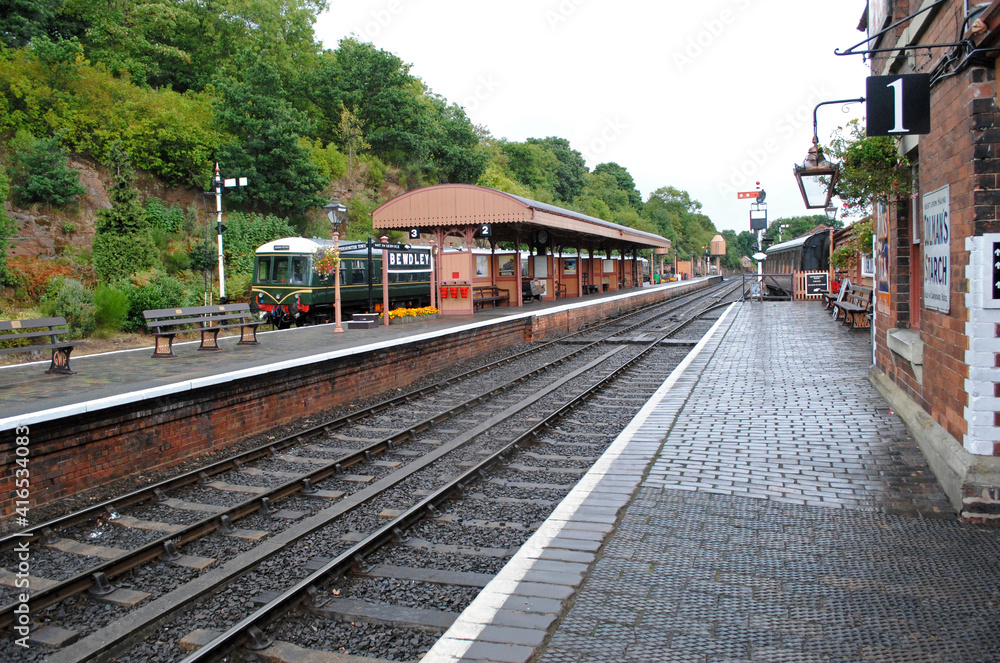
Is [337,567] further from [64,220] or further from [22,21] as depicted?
[22,21]

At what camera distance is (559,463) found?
6.61 metres

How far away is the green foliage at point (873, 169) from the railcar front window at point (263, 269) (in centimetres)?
1727

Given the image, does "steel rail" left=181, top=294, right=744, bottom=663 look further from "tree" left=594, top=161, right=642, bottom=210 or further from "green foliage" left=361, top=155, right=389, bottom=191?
"tree" left=594, top=161, right=642, bottom=210

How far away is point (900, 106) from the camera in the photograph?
4855mm

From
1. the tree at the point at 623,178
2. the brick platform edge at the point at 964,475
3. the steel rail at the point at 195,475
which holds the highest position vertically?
the tree at the point at 623,178

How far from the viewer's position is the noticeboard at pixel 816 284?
1005 inches

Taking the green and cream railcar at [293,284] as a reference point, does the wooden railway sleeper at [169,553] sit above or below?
below

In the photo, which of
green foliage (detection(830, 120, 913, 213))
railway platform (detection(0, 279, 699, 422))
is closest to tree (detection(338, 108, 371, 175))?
railway platform (detection(0, 279, 699, 422))

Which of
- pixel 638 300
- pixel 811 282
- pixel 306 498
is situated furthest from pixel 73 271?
pixel 811 282

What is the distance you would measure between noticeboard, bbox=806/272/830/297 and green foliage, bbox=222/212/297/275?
2210 cm

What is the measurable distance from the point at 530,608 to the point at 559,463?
364cm

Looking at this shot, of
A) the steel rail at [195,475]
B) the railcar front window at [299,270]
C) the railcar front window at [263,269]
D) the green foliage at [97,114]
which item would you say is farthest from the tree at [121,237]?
the steel rail at [195,475]

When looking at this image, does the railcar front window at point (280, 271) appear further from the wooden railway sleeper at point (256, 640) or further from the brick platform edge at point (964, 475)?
the brick platform edge at point (964, 475)

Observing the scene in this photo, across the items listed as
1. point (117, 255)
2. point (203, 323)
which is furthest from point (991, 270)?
point (117, 255)
